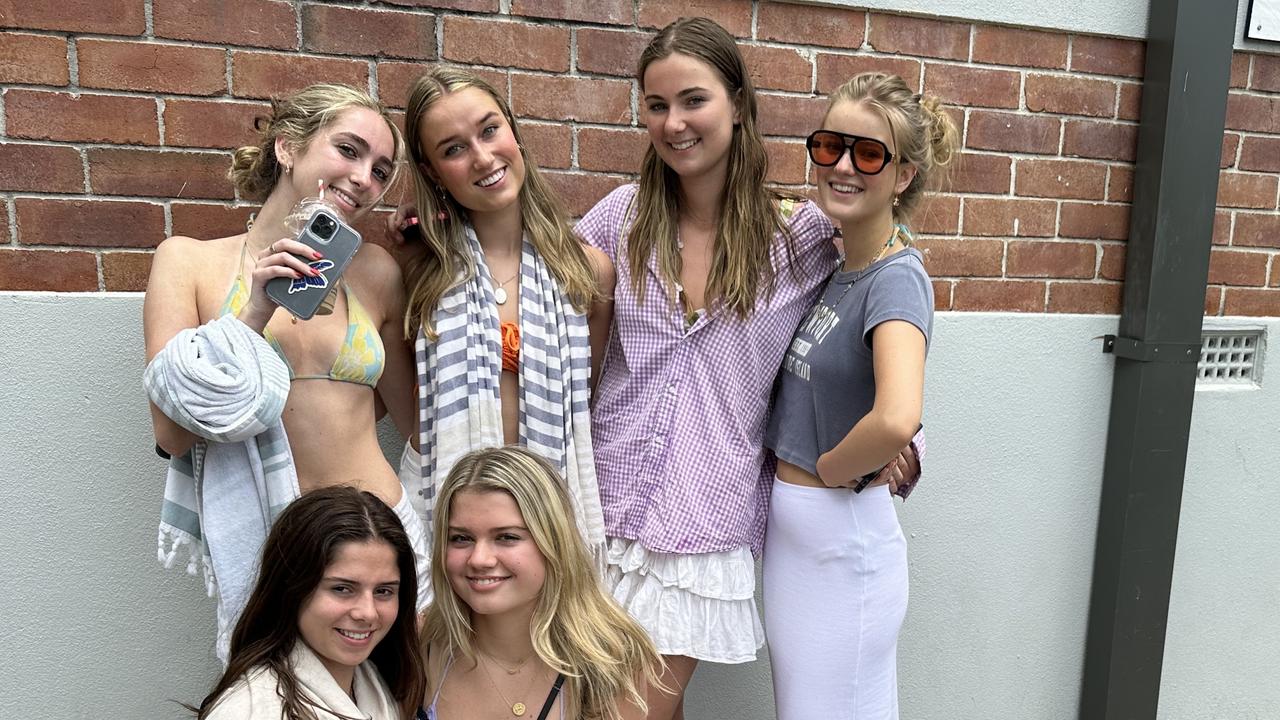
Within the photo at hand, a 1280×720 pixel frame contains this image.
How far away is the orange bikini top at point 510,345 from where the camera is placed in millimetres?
2106

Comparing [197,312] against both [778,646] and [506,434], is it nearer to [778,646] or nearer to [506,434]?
[506,434]

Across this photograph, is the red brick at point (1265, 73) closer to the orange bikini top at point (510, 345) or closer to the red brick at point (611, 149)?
the red brick at point (611, 149)

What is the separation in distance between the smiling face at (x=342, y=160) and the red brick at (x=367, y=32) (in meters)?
0.42

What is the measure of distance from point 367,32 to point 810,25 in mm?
1207

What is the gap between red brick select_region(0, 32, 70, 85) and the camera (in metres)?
2.03

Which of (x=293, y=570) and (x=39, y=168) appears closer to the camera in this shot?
(x=293, y=570)

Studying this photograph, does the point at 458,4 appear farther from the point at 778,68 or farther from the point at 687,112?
the point at 778,68

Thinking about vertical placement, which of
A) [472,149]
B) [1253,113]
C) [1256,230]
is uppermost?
[1253,113]

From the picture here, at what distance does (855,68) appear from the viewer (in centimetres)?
265

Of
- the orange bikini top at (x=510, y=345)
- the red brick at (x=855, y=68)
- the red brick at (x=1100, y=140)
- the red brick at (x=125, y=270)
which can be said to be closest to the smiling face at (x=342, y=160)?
the orange bikini top at (x=510, y=345)

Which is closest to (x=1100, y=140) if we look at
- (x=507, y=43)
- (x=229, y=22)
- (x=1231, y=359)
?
(x=1231, y=359)

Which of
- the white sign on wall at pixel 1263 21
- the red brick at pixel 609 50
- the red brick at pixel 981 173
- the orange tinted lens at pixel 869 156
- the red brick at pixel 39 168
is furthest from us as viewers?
the white sign on wall at pixel 1263 21

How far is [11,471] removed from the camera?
219cm

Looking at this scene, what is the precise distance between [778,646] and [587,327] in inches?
34.1
